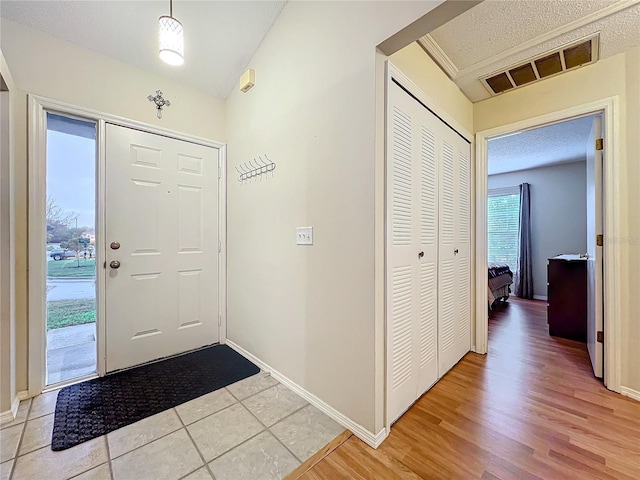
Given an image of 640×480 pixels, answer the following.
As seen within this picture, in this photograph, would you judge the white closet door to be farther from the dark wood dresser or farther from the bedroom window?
the bedroom window

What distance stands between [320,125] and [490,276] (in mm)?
3526

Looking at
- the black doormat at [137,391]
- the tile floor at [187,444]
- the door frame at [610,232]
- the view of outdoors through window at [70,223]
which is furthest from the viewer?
the view of outdoors through window at [70,223]

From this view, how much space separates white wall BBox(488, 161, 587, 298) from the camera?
471 centimetres

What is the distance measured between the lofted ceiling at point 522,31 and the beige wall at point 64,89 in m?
2.15

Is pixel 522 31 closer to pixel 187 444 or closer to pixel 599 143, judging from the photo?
pixel 599 143

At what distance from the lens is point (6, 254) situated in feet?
5.25

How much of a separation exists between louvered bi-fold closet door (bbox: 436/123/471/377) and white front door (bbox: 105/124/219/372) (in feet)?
6.88

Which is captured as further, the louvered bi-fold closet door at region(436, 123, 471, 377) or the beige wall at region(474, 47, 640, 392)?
the louvered bi-fold closet door at region(436, 123, 471, 377)

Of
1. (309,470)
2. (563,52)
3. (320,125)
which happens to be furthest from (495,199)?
(309,470)

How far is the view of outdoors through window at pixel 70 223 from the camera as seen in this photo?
2139 millimetres

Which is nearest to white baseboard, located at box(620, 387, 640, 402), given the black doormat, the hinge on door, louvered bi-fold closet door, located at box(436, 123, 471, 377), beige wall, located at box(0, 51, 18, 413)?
louvered bi-fold closet door, located at box(436, 123, 471, 377)

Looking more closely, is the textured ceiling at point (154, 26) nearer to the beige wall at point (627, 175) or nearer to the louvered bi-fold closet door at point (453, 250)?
the louvered bi-fold closet door at point (453, 250)

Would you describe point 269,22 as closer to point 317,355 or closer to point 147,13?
point 147,13

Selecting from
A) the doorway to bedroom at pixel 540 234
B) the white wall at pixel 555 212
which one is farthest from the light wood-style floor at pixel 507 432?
the white wall at pixel 555 212
